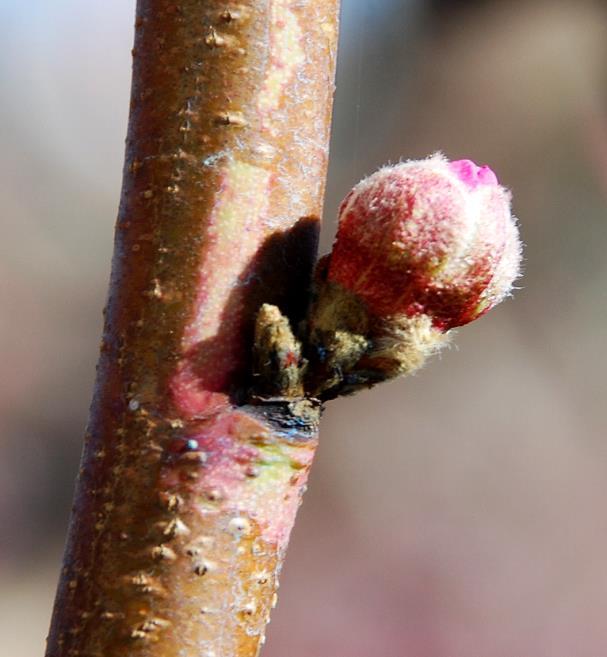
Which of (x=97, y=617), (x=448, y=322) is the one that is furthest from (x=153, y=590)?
(x=448, y=322)

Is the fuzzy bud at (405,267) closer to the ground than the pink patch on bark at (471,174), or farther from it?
closer to the ground

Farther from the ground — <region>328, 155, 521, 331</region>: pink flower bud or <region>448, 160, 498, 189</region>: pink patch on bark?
<region>448, 160, 498, 189</region>: pink patch on bark

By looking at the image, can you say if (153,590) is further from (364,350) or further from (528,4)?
(528,4)
